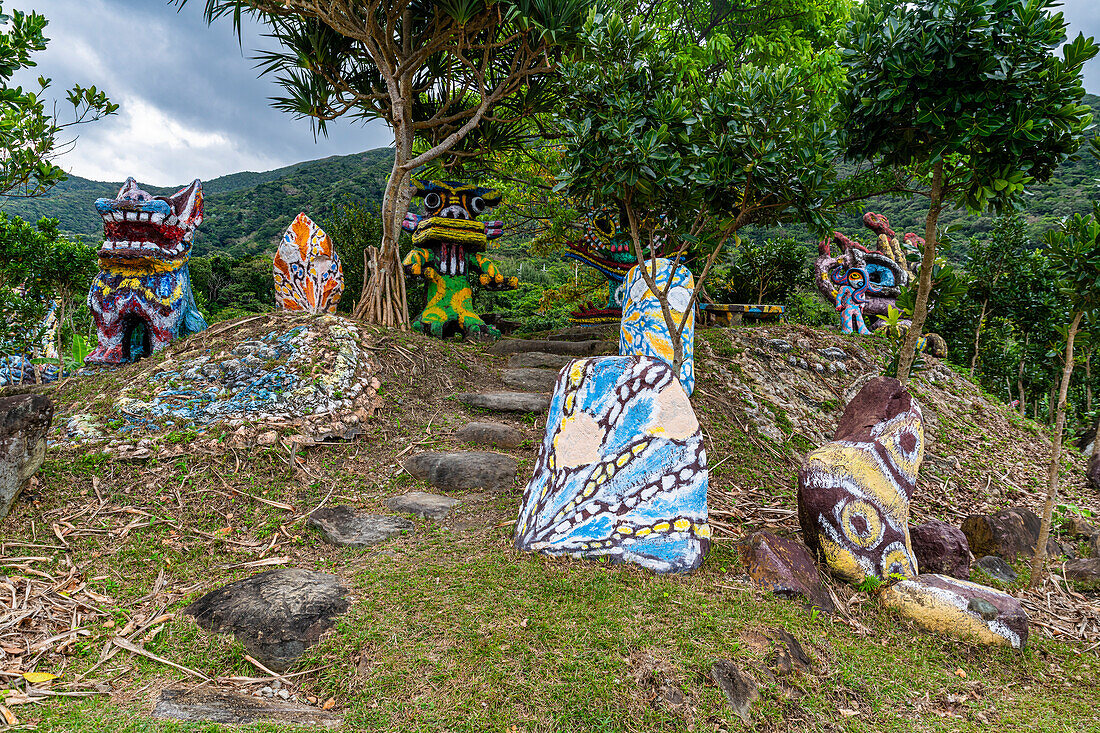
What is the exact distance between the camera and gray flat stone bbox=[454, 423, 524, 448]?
4383 millimetres

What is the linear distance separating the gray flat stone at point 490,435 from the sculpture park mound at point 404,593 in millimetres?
71

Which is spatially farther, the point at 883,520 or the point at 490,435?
the point at 490,435

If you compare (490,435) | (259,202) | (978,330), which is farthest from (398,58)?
(259,202)

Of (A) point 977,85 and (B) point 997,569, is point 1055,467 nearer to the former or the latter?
(B) point 997,569

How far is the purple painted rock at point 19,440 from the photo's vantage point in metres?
2.82

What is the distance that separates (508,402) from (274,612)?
9.55 feet

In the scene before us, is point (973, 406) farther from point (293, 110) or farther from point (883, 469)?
point (293, 110)

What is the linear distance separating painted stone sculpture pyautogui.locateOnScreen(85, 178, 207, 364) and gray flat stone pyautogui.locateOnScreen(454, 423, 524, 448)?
2.95 m

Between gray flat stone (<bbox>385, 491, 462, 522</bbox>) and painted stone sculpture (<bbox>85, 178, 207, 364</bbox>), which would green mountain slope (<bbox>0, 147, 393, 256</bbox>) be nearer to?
painted stone sculpture (<bbox>85, 178, 207, 364</bbox>)

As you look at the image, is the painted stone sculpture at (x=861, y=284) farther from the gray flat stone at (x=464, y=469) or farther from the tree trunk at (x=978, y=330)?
the gray flat stone at (x=464, y=469)

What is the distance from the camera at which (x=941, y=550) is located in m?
3.34

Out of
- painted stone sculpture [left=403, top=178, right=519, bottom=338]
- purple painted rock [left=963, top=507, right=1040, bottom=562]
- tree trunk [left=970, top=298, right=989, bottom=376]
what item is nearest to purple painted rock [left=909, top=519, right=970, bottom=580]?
purple painted rock [left=963, top=507, right=1040, bottom=562]

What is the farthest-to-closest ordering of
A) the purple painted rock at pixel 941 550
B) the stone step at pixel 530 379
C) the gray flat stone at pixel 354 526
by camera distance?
the stone step at pixel 530 379 → the purple painted rock at pixel 941 550 → the gray flat stone at pixel 354 526

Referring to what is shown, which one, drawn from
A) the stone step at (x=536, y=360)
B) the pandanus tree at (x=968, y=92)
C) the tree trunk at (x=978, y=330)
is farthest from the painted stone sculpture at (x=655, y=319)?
the tree trunk at (x=978, y=330)
